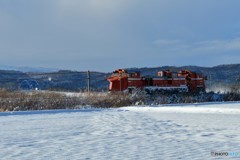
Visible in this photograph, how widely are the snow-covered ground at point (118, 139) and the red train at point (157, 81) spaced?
55.6 ft

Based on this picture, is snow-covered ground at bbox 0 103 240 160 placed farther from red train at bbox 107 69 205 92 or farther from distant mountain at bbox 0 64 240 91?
distant mountain at bbox 0 64 240 91

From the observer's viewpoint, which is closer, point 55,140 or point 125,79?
point 55,140

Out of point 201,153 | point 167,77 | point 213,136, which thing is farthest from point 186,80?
point 201,153

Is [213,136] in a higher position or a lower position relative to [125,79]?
lower

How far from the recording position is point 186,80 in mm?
33688

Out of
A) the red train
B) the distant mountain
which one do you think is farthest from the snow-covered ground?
the distant mountain

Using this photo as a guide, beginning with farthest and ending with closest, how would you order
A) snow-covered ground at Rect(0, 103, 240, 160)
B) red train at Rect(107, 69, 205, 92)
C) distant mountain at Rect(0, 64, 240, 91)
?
distant mountain at Rect(0, 64, 240, 91) → red train at Rect(107, 69, 205, 92) → snow-covered ground at Rect(0, 103, 240, 160)

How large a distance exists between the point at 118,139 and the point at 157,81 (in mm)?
23062

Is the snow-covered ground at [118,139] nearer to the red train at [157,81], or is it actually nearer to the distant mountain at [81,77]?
the red train at [157,81]

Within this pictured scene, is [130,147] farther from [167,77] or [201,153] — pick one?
[167,77]

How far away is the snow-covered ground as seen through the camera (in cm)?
765

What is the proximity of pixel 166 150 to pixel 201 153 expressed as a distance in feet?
2.20

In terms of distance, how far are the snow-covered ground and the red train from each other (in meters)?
16.9

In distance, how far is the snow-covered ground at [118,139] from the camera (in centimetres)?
765
